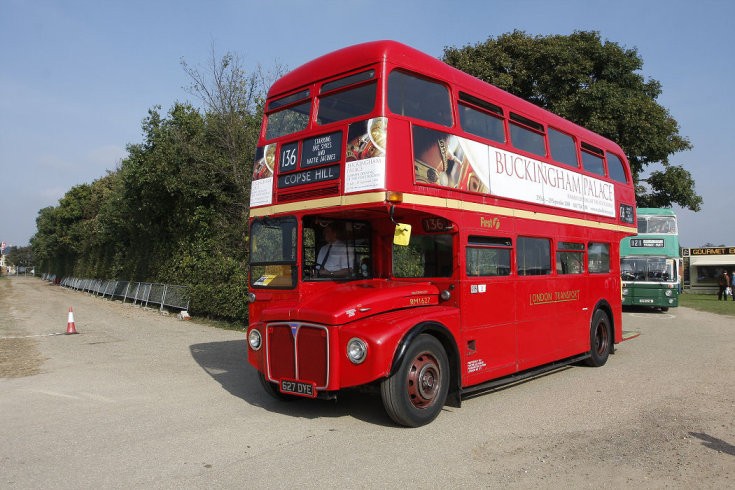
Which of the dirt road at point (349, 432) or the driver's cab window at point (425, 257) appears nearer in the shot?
the dirt road at point (349, 432)

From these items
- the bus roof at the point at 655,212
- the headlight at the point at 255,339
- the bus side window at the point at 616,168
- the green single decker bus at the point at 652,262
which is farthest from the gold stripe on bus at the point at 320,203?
the bus roof at the point at 655,212

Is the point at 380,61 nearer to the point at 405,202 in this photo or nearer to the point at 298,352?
the point at 405,202

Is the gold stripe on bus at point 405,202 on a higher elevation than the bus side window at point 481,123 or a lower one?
lower

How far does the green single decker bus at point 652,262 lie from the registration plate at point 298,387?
1870 cm

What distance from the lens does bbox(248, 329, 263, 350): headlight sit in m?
6.56

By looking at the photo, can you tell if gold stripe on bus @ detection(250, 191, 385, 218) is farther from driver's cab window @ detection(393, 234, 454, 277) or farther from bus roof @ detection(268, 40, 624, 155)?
bus roof @ detection(268, 40, 624, 155)

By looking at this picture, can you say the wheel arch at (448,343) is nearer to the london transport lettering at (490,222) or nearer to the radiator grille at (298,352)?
the radiator grille at (298,352)

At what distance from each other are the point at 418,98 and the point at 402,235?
5.23ft

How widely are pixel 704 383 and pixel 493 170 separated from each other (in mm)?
4377

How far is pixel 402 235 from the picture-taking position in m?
6.22

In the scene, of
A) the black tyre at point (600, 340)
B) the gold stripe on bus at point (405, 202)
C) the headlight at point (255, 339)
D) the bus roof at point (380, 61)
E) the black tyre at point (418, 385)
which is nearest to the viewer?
the black tyre at point (418, 385)

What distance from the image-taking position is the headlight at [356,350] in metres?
5.52

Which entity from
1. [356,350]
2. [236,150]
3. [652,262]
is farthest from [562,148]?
[652,262]

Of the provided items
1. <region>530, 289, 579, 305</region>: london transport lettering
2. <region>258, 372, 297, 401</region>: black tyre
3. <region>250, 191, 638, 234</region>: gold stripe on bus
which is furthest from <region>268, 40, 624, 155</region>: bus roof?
<region>258, 372, 297, 401</region>: black tyre
